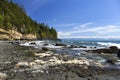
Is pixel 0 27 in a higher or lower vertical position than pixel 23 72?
higher

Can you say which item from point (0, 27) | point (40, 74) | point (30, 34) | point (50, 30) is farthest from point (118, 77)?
point (50, 30)

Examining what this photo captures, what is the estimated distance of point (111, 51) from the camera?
34.0 m

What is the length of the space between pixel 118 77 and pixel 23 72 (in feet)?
22.3

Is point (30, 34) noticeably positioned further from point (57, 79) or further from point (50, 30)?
point (57, 79)

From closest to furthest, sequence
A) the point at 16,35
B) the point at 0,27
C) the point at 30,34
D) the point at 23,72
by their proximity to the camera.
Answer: the point at 23,72 < the point at 0,27 < the point at 16,35 < the point at 30,34

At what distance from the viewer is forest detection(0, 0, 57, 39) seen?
91912mm

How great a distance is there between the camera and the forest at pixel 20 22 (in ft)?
302

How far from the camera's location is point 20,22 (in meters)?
112

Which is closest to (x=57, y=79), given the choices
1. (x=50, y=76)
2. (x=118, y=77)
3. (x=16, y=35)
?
(x=50, y=76)

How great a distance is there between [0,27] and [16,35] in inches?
738

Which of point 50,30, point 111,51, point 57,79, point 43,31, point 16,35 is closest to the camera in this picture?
point 57,79

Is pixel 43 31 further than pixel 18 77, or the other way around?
pixel 43 31

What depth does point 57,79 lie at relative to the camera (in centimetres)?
1202

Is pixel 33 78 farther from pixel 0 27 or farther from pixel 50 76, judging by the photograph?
pixel 0 27
